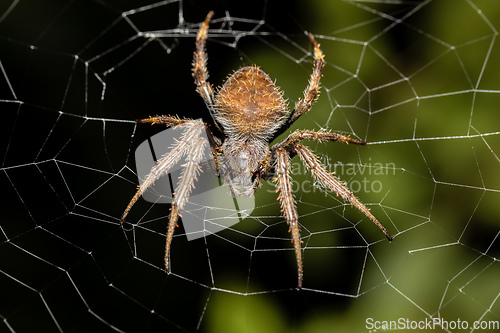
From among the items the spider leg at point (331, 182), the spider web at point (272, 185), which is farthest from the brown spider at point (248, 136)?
the spider web at point (272, 185)

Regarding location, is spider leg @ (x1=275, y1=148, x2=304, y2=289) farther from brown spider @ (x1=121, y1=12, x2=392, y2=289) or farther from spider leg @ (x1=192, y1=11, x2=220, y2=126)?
spider leg @ (x1=192, y1=11, x2=220, y2=126)

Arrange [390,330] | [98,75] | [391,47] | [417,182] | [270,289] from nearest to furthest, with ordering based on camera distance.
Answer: [390,330] < [270,289] < [417,182] < [391,47] < [98,75]

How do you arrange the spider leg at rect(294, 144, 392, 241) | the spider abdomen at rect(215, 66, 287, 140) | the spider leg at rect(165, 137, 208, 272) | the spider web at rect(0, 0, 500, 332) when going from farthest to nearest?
the spider abdomen at rect(215, 66, 287, 140) < the spider web at rect(0, 0, 500, 332) < the spider leg at rect(294, 144, 392, 241) < the spider leg at rect(165, 137, 208, 272)

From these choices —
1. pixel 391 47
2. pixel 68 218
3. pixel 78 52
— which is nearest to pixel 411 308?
pixel 391 47

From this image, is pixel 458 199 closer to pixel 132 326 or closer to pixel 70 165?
pixel 132 326

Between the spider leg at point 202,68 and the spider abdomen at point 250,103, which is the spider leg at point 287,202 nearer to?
the spider abdomen at point 250,103

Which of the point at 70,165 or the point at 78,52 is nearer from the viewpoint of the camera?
the point at 70,165

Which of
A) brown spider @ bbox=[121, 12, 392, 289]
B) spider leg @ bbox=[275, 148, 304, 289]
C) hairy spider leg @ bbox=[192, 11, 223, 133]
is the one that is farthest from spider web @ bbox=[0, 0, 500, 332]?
hairy spider leg @ bbox=[192, 11, 223, 133]

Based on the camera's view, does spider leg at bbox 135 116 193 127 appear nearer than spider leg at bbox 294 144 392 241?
No
